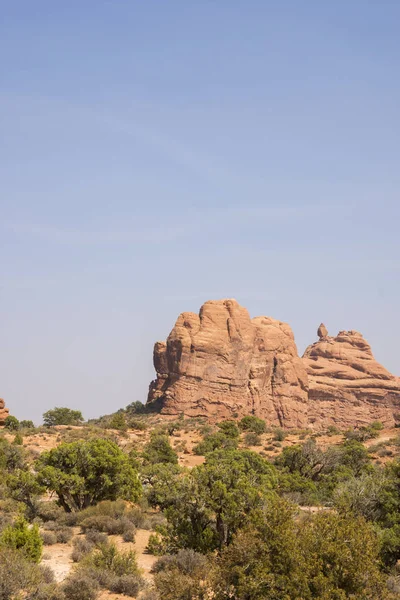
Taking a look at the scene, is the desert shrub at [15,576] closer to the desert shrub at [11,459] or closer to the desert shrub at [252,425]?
the desert shrub at [11,459]

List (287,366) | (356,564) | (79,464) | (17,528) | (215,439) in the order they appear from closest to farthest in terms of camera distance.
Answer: (356,564)
(17,528)
(79,464)
(215,439)
(287,366)

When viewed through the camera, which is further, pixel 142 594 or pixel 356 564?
pixel 142 594

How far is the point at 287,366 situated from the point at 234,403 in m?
11.4

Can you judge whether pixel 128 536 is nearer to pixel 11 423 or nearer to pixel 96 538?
pixel 96 538

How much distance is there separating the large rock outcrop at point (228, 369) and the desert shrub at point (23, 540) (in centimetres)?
6217

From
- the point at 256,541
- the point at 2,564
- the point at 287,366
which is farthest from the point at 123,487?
the point at 287,366

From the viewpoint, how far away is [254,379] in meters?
87.0

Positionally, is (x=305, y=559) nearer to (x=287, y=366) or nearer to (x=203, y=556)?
(x=203, y=556)

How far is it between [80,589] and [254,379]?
7137cm

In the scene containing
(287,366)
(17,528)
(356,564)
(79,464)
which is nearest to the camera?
(356,564)

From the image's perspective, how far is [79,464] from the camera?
27.8 metres

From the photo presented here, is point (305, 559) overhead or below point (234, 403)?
below

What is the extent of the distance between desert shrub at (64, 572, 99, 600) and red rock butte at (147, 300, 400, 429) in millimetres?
63659

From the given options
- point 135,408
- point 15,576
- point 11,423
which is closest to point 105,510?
point 15,576
